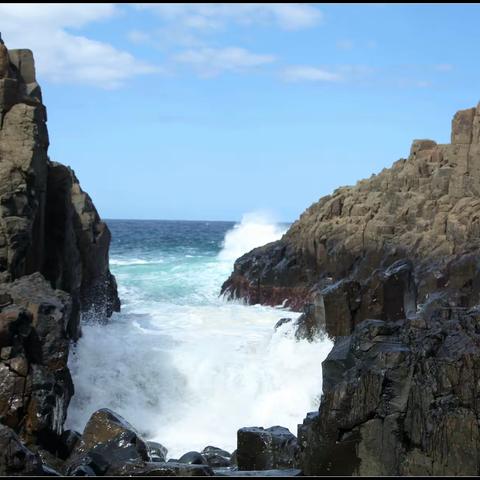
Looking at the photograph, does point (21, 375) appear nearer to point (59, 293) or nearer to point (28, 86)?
point (59, 293)

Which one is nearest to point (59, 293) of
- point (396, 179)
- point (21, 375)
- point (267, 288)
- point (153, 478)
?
point (21, 375)

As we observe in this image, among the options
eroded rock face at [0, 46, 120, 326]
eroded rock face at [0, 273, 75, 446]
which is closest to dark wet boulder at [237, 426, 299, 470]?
eroded rock face at [0, 273, 75, 446]

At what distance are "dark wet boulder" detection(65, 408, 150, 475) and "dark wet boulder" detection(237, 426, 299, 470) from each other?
1366mm

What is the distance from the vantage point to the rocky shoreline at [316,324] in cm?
901

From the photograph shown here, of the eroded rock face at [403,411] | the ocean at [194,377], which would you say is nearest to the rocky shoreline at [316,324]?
the eroded rock face at [403,411]

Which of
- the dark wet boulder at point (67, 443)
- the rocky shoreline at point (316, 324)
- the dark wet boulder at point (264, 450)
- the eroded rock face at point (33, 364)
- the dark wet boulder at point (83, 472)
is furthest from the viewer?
the dark wet boulder at point (67, 443)

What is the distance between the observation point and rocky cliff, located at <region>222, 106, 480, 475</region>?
8.92m

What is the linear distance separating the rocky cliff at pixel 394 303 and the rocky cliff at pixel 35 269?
380cm

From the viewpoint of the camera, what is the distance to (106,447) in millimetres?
11008

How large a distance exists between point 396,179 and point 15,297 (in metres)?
26.9

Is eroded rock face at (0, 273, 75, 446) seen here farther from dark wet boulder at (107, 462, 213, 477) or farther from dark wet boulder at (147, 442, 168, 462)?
dark wet boulder at (107, 462, 213, 477)

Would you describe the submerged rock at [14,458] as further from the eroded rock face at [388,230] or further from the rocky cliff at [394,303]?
the eroded rock face at [388,230]

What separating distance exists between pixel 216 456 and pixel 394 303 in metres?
6.37

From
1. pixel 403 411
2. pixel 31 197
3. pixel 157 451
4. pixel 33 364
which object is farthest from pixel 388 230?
pixel 403 411
